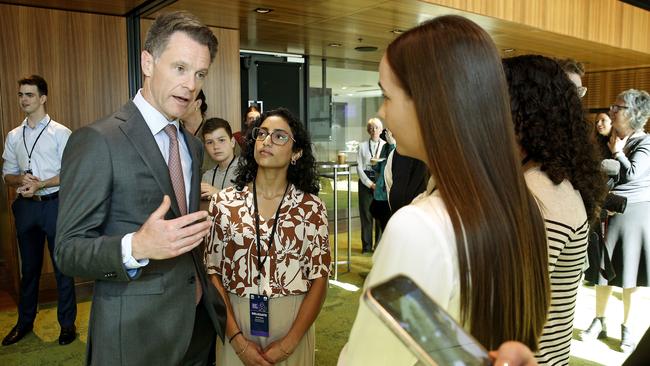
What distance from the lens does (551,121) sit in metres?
1.38

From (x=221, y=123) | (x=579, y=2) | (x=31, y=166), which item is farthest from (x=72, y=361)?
(x=579, y=2)

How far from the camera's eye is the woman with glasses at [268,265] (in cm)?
199

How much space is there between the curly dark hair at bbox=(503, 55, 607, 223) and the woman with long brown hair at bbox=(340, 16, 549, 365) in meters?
0.57

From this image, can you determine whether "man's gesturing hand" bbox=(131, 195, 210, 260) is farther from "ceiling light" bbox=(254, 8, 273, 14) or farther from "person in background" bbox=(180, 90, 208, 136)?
"ceiling light" bbox=(254, 8, 273, 14)

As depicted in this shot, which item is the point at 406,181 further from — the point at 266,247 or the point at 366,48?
the point at 366,48

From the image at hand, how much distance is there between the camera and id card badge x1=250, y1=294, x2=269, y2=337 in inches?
78.2

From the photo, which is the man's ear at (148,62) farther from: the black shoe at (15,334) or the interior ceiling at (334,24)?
the black shoe at (15,334)

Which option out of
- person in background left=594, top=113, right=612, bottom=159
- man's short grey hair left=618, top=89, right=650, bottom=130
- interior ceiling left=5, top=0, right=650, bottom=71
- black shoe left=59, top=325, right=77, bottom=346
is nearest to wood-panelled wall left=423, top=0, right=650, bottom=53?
interior ceiling left=5, top=0, right=650, bottom=71

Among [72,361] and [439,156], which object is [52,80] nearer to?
[72,361]

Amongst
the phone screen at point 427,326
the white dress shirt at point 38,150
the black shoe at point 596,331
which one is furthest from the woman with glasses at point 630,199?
the white dress shirt at point 38,150

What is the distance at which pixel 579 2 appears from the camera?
5945mm

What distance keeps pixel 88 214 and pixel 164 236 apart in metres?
0.24

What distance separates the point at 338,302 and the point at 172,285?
3200 millimetres

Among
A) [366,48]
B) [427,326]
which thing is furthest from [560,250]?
[366,48]
